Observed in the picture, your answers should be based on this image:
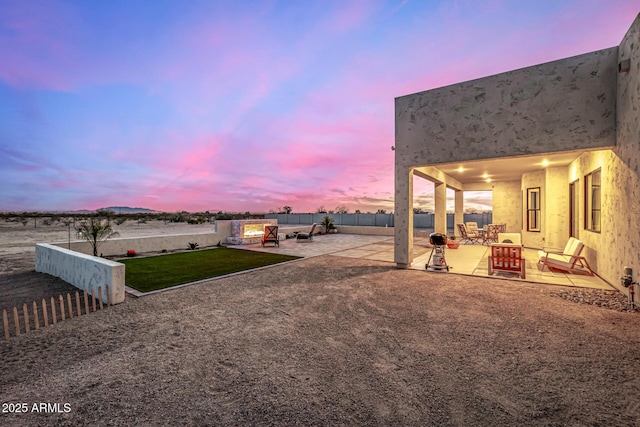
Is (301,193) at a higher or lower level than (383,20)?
lower

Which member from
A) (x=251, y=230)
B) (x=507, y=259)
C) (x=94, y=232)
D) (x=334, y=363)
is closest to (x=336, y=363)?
(x=334, y=363)

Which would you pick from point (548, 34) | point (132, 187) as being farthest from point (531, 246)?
point (132, 187)

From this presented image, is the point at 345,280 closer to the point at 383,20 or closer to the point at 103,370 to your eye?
the point at 103,370

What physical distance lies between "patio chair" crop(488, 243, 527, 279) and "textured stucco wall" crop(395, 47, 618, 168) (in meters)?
2.39

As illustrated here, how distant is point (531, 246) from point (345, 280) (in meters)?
10.0

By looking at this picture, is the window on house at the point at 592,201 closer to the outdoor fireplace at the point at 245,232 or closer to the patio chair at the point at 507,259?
the patio chair at the point at 507,259

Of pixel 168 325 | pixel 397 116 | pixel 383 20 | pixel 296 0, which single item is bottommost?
pixel 168 325

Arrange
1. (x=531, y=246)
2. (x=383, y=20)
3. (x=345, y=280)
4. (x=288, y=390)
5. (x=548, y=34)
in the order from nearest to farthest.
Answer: (x=288, y=390), (x=345, y=280), (x=548, y=34), (x=383, y=20), (x=531, y=246)

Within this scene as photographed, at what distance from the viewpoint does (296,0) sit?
901cm

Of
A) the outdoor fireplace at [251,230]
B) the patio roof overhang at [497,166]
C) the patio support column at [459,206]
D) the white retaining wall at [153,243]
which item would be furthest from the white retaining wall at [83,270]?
the patio support column at [459,206]

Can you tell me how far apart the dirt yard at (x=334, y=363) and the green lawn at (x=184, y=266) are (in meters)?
1.67

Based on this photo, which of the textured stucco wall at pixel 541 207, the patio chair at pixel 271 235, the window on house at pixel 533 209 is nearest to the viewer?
the textured stucco wall at pixel 541 207

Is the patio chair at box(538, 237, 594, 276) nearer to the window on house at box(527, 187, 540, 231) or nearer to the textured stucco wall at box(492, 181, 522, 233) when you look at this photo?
the window on house at box(527, 187, 540, 231)

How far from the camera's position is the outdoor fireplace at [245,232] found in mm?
13828
